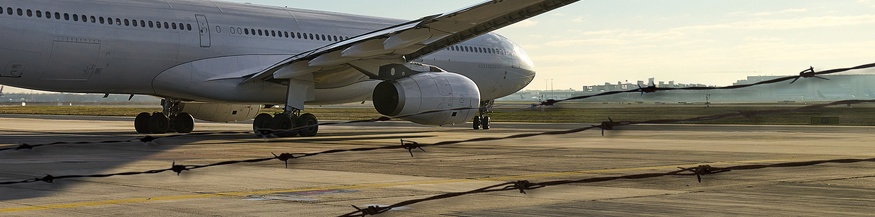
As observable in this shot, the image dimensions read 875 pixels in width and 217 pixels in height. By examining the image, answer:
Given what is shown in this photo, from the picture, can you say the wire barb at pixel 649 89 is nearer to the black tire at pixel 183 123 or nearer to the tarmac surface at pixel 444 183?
the tarmac surface at pixel 444 183

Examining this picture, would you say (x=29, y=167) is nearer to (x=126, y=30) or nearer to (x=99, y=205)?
(x=99, y=205)

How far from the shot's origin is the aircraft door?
980 inches

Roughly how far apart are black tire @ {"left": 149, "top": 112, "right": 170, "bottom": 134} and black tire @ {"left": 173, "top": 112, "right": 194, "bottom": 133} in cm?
41

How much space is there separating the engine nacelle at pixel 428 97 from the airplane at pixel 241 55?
2 cm

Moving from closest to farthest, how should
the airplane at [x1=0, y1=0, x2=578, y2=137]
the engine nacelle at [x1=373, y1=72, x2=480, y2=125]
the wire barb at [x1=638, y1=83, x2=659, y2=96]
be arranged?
1. the wire barb at [x1=638, y1=83, x2=659, y2=96]
2. the airplane at [x1=0, y1=0, x2=578, y2=137]
3. the engine nacelle at [x1=373, y1=72, x2=480, y2=125]

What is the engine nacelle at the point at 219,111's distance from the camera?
2956cm

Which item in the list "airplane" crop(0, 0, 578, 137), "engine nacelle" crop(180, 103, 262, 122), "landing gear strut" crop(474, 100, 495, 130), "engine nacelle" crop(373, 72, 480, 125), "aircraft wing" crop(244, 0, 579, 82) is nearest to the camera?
"aircraft wing" crop(244, 0, 579, 82)

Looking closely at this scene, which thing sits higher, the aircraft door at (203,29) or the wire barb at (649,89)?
the aircraft door at (203,29)

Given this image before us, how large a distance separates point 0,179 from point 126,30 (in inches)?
435

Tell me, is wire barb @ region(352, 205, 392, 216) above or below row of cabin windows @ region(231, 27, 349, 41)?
below

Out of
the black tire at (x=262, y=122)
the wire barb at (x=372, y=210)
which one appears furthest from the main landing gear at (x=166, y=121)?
the wire barb at (x=372, y=210)

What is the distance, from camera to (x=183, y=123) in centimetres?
2897

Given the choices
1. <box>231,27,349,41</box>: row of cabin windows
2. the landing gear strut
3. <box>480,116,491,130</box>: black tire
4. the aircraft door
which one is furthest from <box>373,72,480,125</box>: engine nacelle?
<box>480,116,491,130</box>: black tire

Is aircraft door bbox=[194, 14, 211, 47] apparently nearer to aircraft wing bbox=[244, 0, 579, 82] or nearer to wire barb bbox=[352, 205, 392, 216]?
aircraft wing bbox=[244, 0, 579, 82]
